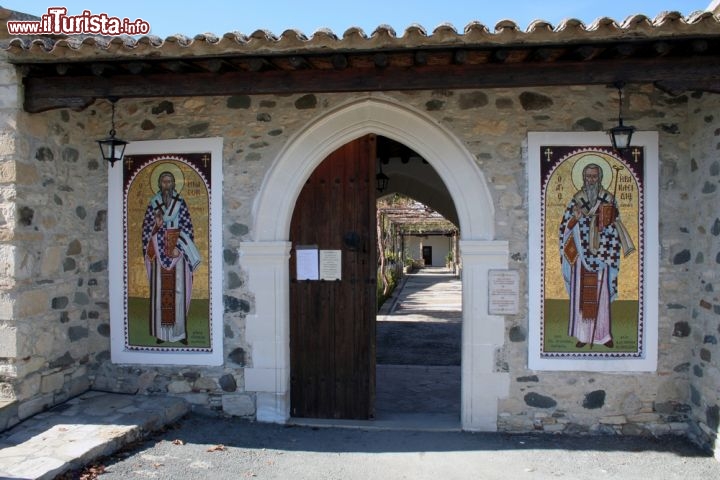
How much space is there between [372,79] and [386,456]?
2.70m

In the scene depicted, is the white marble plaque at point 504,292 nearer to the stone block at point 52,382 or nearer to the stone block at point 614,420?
the stone block at point 614,420

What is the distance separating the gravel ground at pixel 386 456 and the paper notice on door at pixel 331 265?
1.27m

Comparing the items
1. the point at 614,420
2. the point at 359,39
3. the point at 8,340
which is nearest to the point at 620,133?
the point at 359,39

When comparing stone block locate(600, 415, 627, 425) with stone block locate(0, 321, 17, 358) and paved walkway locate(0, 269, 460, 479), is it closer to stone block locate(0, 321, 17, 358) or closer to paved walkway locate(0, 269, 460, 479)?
paved walkway locate(0, 269, 460, 479)

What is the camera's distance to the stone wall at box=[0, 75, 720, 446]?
14.5 ft

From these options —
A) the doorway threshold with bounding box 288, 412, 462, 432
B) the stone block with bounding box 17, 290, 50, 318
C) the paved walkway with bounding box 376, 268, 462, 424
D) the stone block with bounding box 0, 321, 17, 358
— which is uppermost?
the stone block with bounding box 17, 290, 50, 318

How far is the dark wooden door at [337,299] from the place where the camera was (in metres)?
5.14

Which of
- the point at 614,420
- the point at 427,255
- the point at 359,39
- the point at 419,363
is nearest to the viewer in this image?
the point at 359,39

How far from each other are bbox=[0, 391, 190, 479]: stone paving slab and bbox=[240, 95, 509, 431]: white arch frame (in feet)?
2.62

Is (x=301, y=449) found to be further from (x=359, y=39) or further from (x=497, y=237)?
(x=359, y=39)

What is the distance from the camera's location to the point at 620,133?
13.8ft

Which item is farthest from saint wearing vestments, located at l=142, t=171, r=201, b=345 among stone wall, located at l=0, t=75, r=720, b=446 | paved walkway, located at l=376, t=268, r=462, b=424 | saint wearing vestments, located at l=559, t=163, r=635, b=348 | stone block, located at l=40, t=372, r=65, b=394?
saint wearing vestments, located at l=559, t=163, r=635, b=348

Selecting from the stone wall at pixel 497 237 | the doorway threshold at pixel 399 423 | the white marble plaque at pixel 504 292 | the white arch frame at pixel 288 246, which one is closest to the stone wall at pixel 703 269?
the stone wall at pixel 497 237

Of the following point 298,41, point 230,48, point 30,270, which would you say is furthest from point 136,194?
point 298,41
